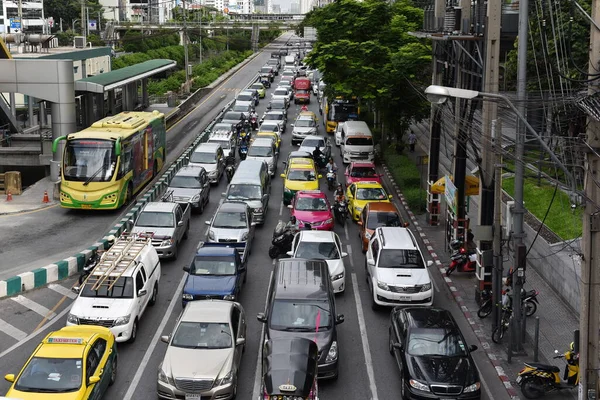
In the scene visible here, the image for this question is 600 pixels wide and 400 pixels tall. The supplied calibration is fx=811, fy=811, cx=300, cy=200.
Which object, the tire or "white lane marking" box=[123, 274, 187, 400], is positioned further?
the tire

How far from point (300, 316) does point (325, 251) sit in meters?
5.74

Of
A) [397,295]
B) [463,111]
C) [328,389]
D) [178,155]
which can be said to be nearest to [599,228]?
[328,389]

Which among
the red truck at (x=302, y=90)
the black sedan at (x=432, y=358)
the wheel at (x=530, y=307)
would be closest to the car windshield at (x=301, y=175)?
the wheel at (x=530, y=307)

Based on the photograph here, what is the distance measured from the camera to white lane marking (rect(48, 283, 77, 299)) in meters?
23.2

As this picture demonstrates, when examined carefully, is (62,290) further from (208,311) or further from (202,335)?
(202,335)

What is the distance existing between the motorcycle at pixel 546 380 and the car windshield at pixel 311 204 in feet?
45.8

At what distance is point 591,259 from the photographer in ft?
46.4

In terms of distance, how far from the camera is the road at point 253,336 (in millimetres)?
17391

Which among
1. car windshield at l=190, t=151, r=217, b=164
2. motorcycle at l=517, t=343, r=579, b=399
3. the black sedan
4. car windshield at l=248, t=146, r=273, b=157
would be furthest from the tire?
car windshield at l=248, t=146, r=273, b=157

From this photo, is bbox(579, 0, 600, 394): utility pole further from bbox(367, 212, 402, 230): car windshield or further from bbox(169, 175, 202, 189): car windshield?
bbox(169, 175, 202, 189): car windshield

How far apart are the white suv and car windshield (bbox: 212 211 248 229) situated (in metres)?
5.54

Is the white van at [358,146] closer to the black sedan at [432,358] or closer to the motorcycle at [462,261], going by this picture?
the motorcycle at [462,261]

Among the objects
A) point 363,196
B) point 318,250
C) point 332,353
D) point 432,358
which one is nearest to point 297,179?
point 363,196

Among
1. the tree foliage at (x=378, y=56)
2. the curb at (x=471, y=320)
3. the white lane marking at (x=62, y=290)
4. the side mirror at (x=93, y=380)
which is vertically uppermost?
the tree foliage at (x=378, y=56)
